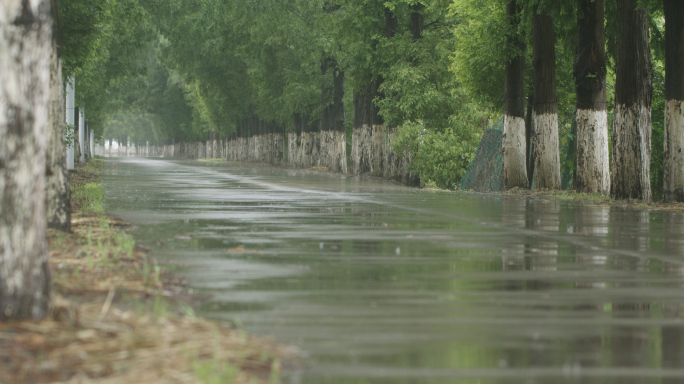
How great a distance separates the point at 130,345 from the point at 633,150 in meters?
18.2

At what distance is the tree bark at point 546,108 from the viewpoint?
→ 26547 millimetres

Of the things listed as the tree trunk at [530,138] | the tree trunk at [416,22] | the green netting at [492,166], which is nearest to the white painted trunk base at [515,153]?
the green netting at [492,166]

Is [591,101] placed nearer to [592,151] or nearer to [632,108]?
[592,151]

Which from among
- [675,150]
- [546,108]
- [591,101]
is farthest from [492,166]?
[675,150]

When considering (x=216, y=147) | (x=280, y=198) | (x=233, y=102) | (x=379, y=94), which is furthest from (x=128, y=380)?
(x=216, y=147)

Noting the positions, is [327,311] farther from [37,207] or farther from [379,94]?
[379,94]

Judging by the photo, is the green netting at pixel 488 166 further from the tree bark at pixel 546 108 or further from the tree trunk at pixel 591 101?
the tree trunk at pixel 591 101

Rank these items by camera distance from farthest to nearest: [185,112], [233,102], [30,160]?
[185,112] < [233,102] < [30,160]

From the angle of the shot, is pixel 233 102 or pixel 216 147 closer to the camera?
pixel 233 102

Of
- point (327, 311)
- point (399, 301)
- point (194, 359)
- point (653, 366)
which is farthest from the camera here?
point (399, 301)

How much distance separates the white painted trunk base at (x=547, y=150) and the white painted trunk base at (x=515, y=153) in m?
1.15

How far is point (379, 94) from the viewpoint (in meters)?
43.2

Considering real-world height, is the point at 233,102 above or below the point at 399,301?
above

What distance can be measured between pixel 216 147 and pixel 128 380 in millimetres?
106500
